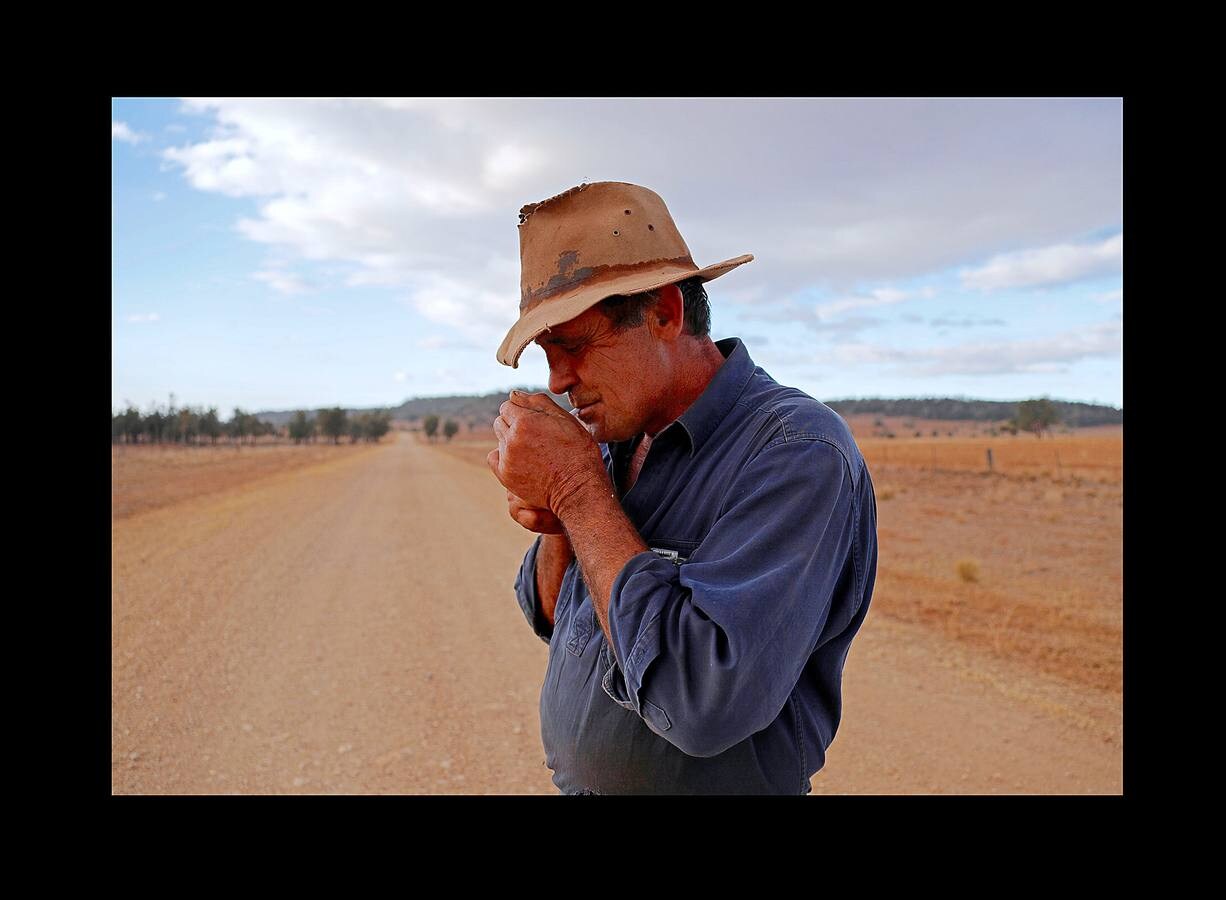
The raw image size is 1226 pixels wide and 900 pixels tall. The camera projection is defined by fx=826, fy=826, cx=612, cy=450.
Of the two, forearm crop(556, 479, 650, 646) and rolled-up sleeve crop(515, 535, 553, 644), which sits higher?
forearm crop(556, 479, 650, 646)

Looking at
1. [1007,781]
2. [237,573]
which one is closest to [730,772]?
[1007,781]

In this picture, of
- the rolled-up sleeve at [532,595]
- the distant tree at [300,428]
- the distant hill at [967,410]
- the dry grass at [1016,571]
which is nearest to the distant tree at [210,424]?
the distant tree at [300,428]

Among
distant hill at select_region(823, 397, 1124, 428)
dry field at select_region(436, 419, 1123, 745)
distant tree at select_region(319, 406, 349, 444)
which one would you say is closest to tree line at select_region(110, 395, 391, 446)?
distant tree at select_region(319, 406, 349, 444)

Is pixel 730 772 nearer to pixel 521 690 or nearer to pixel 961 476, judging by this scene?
pixel 521 690

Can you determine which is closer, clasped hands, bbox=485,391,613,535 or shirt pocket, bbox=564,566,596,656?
clasped hands, bbox=485,391,613,535

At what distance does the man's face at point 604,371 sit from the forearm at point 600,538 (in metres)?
0.24

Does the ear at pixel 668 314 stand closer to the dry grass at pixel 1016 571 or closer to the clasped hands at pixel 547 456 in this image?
the clasped hands at pixel 547 456

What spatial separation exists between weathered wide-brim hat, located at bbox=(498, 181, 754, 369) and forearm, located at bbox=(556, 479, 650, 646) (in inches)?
14.6

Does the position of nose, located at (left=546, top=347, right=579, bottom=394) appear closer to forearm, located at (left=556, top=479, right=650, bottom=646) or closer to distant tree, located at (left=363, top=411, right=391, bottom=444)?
forearm, located at (left=556, top=479, right=650, bottom=646)

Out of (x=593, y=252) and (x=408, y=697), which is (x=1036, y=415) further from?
(x=593, y=252)

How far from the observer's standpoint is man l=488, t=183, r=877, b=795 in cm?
142

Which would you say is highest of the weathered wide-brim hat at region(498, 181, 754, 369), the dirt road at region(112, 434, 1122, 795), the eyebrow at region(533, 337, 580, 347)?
the weathered wide-brim hat at region(498, 181, 754, 369)

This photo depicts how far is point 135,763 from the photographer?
5301 millimetres
